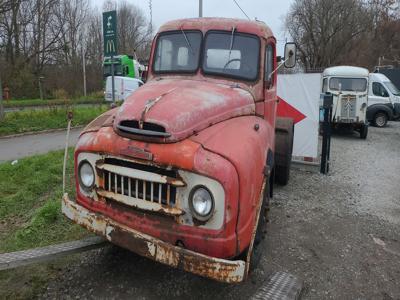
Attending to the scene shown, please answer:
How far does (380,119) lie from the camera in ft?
59.7

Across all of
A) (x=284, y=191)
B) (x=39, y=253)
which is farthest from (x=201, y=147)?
(x=284, y=191)

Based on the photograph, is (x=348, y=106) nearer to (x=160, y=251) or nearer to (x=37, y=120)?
(x=37, y=120)

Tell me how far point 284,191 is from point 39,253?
4641 mm

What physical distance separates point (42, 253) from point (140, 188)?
1.09m

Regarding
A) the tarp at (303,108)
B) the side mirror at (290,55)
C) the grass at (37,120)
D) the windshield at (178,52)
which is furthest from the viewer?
the grass at (37,120)

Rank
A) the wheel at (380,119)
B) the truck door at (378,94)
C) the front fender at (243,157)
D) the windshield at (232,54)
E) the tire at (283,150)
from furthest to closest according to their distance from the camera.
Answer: the wheel at (380,119) → the truck door at (378,94) → the tire at (283,150) → the windshield at (232,54) → the front fender at (243,157)

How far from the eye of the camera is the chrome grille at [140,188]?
3.16 m

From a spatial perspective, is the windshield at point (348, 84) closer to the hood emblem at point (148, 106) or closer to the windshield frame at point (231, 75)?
the windshield frame at point (231, 75)

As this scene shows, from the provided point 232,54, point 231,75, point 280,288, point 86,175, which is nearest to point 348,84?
point 232,54

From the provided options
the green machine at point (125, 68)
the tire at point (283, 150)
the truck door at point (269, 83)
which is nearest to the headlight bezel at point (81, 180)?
the truck door at point (269, 83)

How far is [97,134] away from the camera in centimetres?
360

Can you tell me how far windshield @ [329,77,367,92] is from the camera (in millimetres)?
14812

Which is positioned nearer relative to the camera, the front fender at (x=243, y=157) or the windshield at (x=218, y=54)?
the front fender at (x=243, y=157)

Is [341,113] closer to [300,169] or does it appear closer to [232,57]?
[300,169]
